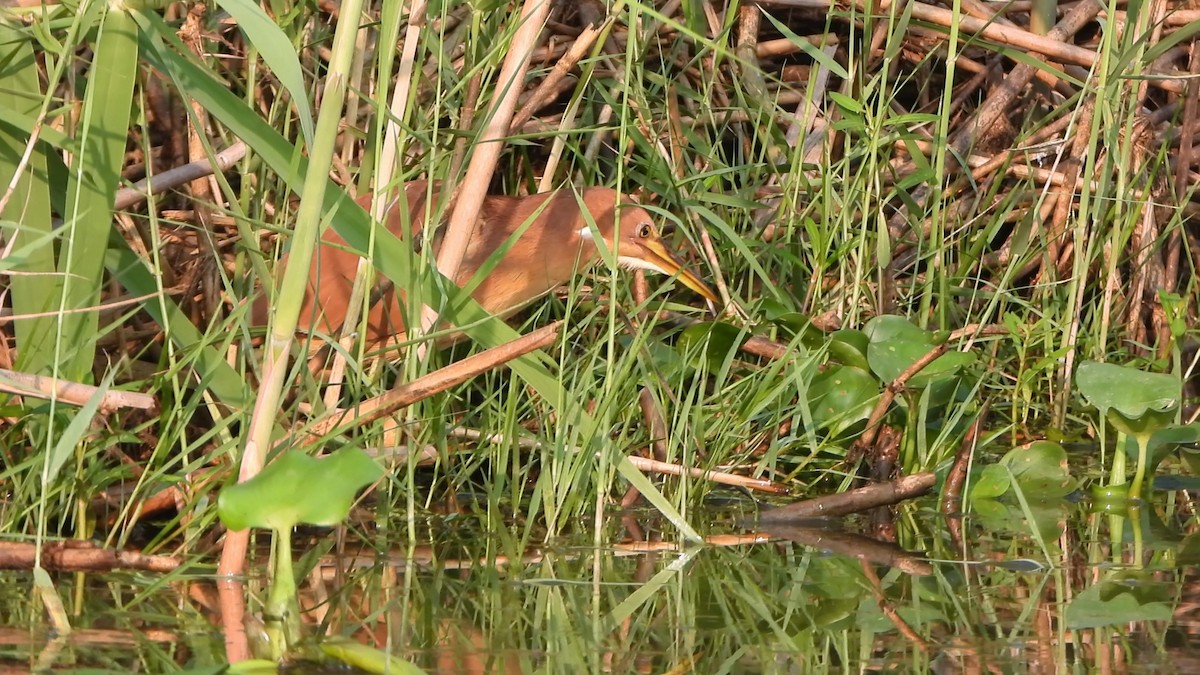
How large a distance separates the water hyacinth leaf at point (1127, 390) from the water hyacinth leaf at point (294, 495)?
4.72 ft

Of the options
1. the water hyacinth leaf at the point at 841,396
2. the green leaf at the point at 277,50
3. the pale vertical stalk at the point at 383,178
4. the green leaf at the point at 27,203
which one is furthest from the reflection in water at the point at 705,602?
the green leaf at the point at 277,50

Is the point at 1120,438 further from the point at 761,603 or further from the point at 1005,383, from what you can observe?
the point at 761,603

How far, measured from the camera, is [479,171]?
2.59 m

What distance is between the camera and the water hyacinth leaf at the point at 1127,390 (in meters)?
2.54

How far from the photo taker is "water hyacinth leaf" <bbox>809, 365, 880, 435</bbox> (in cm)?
280

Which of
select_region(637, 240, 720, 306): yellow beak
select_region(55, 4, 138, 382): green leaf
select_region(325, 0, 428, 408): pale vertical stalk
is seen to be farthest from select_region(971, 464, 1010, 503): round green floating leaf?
select_region(55, 4, 138, 382): green leaf

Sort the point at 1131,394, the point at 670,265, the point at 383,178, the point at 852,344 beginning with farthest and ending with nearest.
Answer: the point at 670,265
the point at 852,344
the point at 1131,394
the point at 383,178

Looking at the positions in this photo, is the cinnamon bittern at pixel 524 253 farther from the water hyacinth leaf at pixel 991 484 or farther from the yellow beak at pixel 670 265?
the water hyacinth leaf at pixel 991 484

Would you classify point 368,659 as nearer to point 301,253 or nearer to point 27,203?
point 301,253

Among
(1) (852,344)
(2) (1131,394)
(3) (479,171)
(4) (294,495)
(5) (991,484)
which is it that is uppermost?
(3) (479,171)

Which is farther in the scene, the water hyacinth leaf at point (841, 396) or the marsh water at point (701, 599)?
the water hyacinth leaf at point (841, 396)

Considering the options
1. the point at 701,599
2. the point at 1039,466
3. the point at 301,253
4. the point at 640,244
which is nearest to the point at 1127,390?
the point at 1039,466

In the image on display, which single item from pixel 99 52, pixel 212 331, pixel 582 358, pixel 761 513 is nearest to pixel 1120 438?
pixel 761 513

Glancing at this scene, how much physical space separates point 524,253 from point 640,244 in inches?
10.1
